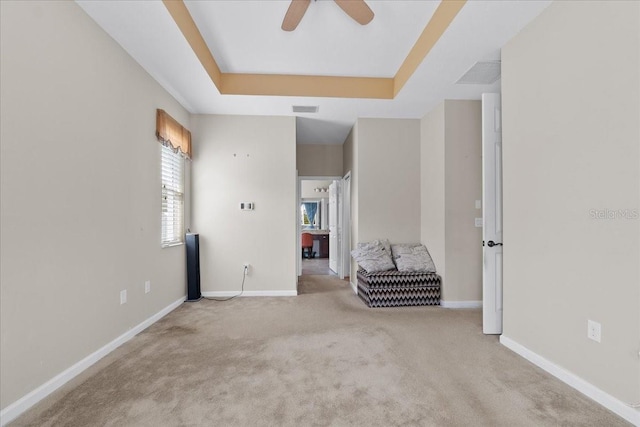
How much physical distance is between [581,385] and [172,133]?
4.27m

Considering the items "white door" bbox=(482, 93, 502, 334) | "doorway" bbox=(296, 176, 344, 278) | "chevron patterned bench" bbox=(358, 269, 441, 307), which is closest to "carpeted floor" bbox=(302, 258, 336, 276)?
"doorway" bbox=(296, 176, 344, 278)

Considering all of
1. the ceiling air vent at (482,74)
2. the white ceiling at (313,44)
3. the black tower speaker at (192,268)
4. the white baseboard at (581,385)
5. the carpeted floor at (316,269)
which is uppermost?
the white ceiling at (313,44)

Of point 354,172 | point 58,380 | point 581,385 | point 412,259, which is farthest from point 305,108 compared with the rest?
point 581,385

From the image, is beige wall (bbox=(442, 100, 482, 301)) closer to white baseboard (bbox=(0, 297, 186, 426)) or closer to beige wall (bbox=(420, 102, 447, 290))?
beige wall (bbox=(420, 102, 447, 290))

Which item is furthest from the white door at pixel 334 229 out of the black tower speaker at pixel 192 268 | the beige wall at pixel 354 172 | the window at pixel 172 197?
the window at pixel 172 197

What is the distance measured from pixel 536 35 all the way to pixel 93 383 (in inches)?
156

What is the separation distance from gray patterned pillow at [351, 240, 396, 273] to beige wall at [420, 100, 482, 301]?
674 millimetres

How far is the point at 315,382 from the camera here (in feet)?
6.64

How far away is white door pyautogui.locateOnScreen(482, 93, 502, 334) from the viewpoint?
2.86m

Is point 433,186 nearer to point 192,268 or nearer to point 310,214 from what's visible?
point 192,268

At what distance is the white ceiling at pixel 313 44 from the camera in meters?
2.28

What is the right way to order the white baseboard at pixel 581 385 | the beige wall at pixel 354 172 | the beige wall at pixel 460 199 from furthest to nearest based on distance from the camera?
the beige wall at pixel 354 172 → the beige wall at pixel 460 199 → the white baseboard at pixel 581 385

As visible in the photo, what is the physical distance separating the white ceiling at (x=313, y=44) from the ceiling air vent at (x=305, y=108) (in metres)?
0.11

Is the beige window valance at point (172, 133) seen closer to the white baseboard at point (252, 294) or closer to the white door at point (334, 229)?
the white baseboard at point (252, 294)
